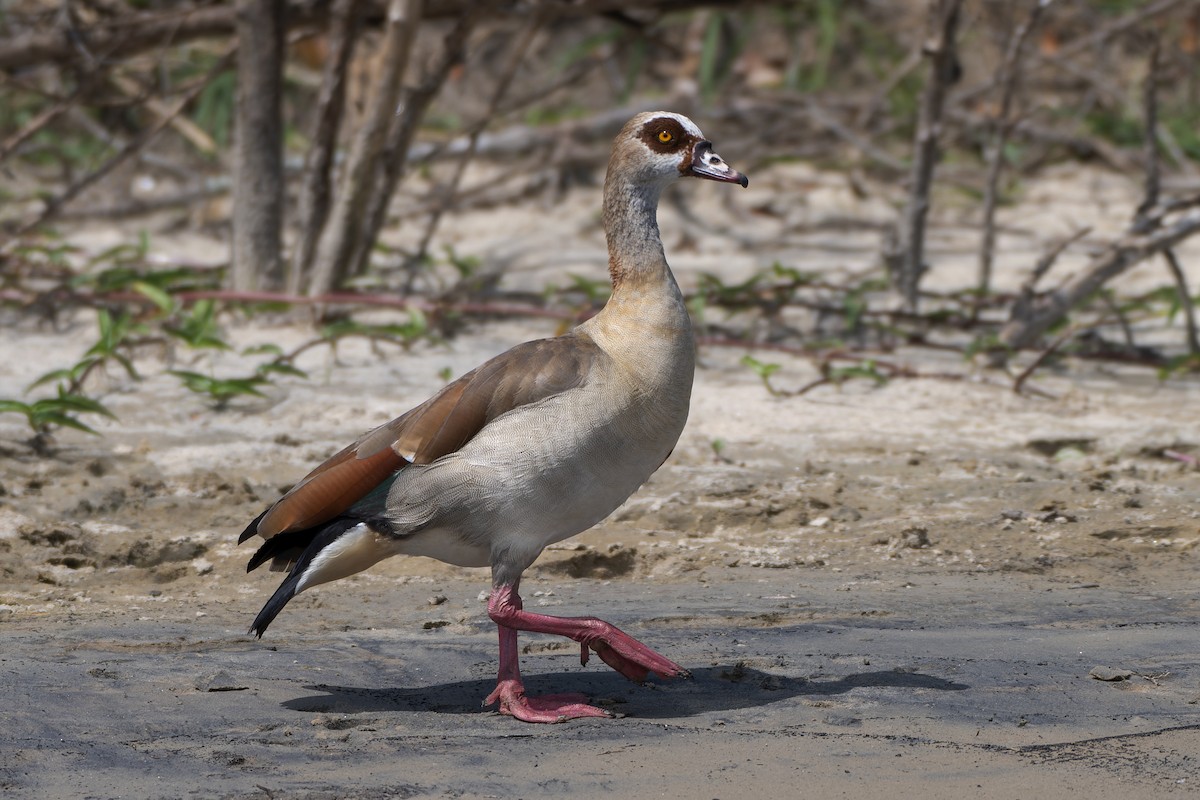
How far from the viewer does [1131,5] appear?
1118 centimetres

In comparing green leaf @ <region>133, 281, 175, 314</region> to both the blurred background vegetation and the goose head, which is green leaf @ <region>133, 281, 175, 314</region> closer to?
the blurred background vegetation

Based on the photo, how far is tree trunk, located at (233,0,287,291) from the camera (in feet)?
26.2

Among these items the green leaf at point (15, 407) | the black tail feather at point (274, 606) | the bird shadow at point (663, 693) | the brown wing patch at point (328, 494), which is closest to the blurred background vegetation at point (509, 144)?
the green leaf at point (15, 407)

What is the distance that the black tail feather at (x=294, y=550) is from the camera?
11.9 feet

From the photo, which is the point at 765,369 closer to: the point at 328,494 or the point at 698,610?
the point at 698,610

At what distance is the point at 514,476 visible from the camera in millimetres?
3666

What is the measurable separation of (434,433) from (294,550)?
49 cm

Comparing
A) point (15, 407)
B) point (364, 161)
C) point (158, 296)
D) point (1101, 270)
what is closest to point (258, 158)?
point (364, 161)

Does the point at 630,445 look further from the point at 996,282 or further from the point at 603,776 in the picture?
the point at 996,282

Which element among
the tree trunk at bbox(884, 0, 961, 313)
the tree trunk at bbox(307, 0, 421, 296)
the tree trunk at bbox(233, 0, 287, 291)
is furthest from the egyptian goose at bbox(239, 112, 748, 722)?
the tree trunk at bbox(233, 0, 287, 291)

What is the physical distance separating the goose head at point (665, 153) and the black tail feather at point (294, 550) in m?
1.26

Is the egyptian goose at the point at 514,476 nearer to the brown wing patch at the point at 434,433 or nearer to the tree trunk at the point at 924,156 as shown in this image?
the brown wing patch at the point at 434,433

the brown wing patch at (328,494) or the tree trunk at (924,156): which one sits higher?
the tree trunk at (924,156)

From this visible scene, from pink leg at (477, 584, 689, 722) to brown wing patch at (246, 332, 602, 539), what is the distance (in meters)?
0.41
